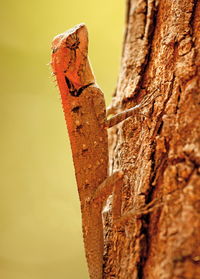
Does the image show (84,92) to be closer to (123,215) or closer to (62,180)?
(123,215)

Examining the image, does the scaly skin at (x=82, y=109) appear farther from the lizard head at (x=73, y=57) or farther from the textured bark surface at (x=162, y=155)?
the textured bark surface at (x=162, y=155)

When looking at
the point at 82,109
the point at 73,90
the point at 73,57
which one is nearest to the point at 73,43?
the point at 73,57

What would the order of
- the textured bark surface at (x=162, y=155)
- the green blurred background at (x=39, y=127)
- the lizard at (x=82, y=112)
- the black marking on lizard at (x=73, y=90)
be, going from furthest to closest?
the green blurred background at (x=39, y=127) < the black marking on lizard at (x=73, y=90) < the lizard at (x=82, y=112) < the textured bark surface at (x=162, y=155)

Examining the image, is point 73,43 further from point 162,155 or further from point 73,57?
point 162,155

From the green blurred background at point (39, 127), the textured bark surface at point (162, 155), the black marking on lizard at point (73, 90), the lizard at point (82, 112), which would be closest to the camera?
the textured bark surface at point (162, 155)

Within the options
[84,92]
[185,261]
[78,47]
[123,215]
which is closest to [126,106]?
[84,92]

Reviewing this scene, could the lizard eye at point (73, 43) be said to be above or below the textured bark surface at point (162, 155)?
above

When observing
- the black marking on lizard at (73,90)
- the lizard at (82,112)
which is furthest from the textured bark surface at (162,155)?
the black marking on lizard at (73,90)
